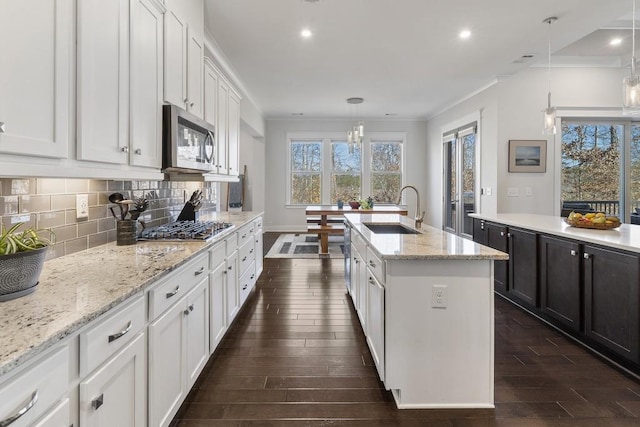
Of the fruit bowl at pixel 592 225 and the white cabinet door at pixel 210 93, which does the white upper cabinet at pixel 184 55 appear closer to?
the white cabinet door at pixel 210 93

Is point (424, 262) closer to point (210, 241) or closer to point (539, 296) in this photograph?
point (210, 241)

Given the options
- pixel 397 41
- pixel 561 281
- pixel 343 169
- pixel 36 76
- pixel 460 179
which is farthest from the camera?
pixel 343 169

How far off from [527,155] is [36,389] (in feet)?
19.7

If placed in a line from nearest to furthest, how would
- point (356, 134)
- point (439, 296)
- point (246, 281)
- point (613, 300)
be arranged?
point (439, 296), point (613, 300), point (246, 281), point (356, 134)

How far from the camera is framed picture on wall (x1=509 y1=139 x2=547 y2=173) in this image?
17.5ft

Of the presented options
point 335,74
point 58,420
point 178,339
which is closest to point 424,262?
point 178,339

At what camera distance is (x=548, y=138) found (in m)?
5.31

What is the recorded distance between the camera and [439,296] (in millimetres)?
1900

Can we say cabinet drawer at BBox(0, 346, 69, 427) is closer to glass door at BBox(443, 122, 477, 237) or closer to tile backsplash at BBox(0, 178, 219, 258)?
tile backsplash at BBox(0, 178, 219, 258)

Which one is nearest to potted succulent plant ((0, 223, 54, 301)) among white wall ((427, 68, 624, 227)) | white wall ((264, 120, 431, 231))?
white wall ((427, 68, 624, 227))

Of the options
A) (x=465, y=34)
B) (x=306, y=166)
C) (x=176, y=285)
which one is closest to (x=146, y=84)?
(x=176, y=285)

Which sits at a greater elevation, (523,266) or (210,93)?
(210,93)

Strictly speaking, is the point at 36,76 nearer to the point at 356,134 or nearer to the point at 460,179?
the point at 356,134

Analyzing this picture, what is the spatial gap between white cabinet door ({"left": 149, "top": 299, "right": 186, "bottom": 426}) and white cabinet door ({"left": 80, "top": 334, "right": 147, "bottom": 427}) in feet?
0.20
